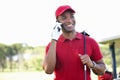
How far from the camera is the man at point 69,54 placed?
4.42 metres

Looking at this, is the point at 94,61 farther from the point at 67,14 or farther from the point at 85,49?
the point at 67,14

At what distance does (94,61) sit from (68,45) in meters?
0.30

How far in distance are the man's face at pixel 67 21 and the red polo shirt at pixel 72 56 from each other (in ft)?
0.45

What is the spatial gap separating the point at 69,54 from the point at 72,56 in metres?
0.04

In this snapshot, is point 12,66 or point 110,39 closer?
point 110,39

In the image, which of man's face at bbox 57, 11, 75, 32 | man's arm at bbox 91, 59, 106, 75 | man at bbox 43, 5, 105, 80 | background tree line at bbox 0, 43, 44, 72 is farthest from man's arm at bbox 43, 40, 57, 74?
background tree line at bbox 0, 43, 44, 72

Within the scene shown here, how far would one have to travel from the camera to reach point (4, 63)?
77.8 metres

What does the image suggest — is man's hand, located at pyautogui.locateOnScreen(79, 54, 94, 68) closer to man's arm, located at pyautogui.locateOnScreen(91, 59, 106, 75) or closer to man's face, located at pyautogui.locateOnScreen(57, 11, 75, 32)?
man's arm, located at pyautogui.locateOnScreen(91, 59, 106, 75)

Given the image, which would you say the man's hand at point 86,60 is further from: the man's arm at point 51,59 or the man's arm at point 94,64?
the man's arm at point 51,59

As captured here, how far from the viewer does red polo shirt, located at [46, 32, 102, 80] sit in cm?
446

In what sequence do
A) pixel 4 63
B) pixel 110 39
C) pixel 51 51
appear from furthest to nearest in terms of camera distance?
1. pixel 4 63
2. pixel 110 39
3. pixel 51 51

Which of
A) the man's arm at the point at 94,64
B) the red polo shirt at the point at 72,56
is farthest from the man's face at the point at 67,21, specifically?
the man's arm at the point at 94,64

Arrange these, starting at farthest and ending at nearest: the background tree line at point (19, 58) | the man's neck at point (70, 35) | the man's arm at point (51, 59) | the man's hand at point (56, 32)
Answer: the background tree line at point (19, 58) → the man's neck at point (70, 35) → the man's arm at point (51, 59) → the man's hand at point (56, 32)

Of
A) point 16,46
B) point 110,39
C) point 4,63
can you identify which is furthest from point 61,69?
point 16,46
